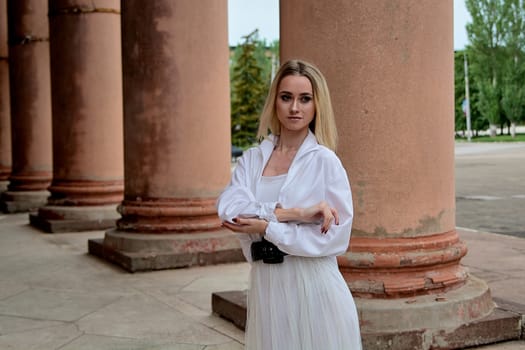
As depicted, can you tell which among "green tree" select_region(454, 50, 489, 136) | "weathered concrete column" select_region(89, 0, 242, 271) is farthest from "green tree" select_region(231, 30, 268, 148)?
"weathered concrete column" select_region(89, 0, 242, 271)

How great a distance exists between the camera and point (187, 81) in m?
8.67

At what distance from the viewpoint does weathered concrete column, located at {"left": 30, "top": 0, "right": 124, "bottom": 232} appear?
1212 centimetres

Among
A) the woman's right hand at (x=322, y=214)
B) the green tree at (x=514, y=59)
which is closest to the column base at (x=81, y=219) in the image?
the woman's right hand at (x=322, y=214)

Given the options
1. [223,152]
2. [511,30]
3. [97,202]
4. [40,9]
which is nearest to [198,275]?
[223,152]

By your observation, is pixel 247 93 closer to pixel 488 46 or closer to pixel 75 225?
pixel 488 46

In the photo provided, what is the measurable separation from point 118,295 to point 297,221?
424cm

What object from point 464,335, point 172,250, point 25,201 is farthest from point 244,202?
point 25,201

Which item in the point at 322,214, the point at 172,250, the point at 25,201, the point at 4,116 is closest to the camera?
the point at 322,214

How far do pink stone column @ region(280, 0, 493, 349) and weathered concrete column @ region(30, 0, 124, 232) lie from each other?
25.4ft

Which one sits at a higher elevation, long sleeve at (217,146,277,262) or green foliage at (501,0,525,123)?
green foliage at (501,0,525,123)

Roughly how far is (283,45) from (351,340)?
9.38 ft

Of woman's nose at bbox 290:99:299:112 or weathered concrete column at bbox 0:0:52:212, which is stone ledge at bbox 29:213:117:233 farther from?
woman's nose at bbox 290:99:299:112

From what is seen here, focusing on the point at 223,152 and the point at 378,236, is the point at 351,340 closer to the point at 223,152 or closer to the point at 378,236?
the point at 378,236

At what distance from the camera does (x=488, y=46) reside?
74.5 meters
